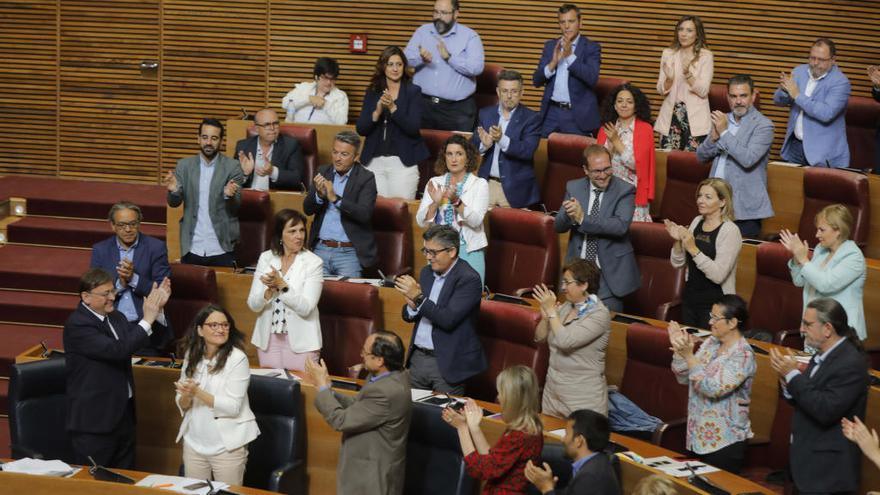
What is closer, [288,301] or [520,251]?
[288,301]

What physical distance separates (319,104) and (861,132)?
3.40 m

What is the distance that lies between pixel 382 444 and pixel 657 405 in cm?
143

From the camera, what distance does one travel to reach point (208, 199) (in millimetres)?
6172

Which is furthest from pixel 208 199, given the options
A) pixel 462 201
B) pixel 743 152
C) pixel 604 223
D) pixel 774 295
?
pixel 774 295

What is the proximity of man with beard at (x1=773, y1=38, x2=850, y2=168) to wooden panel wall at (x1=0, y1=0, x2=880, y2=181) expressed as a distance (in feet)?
4.03

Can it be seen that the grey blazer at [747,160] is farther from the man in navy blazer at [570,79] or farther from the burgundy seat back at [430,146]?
the burgundy seat back at [430,146]

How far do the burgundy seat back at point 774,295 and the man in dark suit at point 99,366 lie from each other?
2.86 metres

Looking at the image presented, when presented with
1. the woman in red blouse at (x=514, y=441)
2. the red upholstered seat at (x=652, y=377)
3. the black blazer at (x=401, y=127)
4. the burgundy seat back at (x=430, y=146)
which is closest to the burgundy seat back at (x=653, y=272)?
the red upholstered seat at (x=652, y=377)

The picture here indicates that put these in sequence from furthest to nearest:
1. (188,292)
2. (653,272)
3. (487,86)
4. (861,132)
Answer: (487,86)
(861,132)
(653,272)
(188,292)

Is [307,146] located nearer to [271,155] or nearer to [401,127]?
[271,155]

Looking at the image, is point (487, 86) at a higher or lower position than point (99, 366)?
higher

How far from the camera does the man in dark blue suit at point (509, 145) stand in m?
6.49

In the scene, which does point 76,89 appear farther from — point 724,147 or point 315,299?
point 724,147

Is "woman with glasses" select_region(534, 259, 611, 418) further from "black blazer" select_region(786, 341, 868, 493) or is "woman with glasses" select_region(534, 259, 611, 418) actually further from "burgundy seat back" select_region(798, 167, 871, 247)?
"burgundy seat back" select_region(798, 167, 871, 247)
